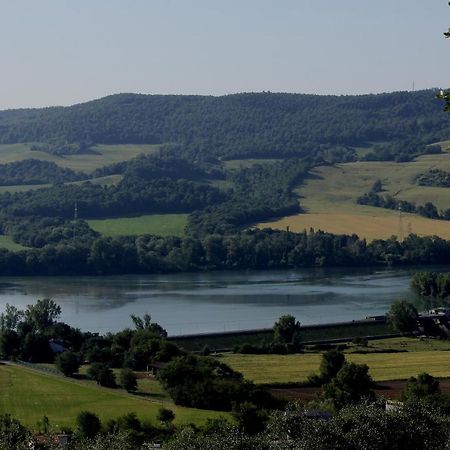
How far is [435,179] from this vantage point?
8662cm

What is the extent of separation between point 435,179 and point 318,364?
55964mm

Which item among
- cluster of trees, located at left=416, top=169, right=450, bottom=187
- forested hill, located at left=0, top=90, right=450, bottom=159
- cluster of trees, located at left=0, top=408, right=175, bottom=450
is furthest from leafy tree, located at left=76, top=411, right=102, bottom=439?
forested hill, located at left=0, top=90, right=450, bottom=159

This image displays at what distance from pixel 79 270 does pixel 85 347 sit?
1201 inches

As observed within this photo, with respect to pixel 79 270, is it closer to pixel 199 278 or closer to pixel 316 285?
pixel 199 278

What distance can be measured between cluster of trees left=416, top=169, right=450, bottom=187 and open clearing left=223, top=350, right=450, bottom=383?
1980 inches

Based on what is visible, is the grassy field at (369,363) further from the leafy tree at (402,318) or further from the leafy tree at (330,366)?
the leafy tree at (402,318)

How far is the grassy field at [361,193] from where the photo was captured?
73000 millimetres

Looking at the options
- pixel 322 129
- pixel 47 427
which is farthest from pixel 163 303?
pixel 322 129

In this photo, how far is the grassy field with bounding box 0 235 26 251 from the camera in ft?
224

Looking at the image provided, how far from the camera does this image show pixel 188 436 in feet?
55.4

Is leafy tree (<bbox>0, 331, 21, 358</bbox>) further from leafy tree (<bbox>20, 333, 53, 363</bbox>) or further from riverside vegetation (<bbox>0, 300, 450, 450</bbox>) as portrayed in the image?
leafy tree (<bbox>20, 333, 53, 363</bbox>)

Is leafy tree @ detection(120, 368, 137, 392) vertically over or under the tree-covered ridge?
under

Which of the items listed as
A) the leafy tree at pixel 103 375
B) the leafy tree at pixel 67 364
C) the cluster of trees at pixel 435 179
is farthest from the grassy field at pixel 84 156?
the leafy tree at pixel 103 375

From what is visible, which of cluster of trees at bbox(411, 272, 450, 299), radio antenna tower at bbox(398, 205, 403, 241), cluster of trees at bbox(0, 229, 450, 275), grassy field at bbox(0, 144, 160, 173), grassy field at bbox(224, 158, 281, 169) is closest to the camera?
cluster of trees at bbox(411, 272, 450, 299)
